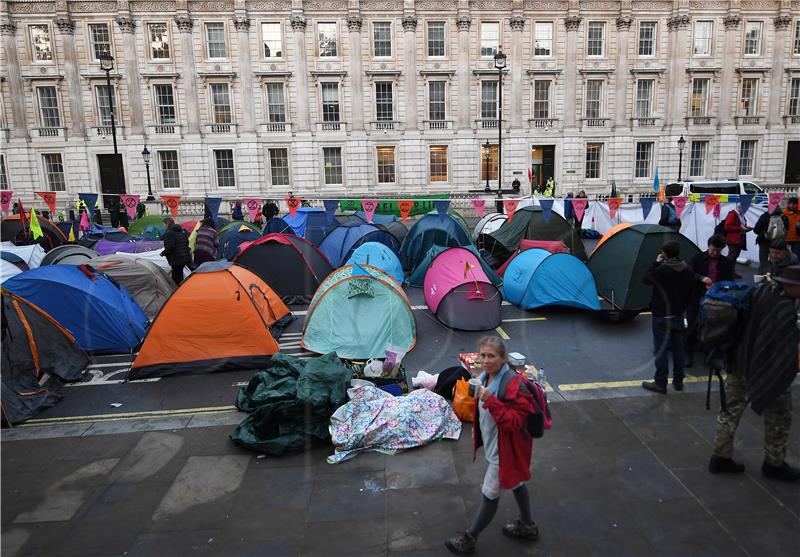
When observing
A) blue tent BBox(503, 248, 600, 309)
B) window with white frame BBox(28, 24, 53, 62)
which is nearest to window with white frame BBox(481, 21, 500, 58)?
blue tent BBox(503, 248, 600, 309)

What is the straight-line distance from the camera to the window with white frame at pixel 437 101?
3212 cm

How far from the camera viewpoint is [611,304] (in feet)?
36.6

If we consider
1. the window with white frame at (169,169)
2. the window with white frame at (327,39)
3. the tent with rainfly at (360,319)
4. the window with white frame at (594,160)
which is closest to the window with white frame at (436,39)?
the window with white frame at (327,39)

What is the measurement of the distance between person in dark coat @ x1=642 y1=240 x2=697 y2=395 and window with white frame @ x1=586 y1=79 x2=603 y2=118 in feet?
94.9

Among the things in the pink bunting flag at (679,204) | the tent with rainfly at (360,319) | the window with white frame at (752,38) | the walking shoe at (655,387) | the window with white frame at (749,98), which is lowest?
the walking shoe at (655,387)

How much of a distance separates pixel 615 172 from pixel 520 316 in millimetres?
26208

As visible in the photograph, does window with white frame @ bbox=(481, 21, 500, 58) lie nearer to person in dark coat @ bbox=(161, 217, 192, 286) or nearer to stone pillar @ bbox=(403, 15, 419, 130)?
stone pillar @ bbox=(403, 15, 419, 130)

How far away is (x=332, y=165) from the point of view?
3294 cm

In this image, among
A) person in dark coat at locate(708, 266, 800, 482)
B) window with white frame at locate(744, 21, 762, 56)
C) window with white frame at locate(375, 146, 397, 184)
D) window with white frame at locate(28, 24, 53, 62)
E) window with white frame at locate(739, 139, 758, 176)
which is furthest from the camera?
window with white frame at locate(739, 139, 758, 176)

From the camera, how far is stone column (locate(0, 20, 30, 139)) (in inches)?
1189

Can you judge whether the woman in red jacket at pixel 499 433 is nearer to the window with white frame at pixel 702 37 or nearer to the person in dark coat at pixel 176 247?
the person in dark coat at pixel 176 247

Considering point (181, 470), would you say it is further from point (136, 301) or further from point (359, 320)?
point (136, 301)

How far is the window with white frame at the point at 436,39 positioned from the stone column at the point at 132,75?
17550 millimetres

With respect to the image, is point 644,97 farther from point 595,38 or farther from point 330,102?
point 330,102
